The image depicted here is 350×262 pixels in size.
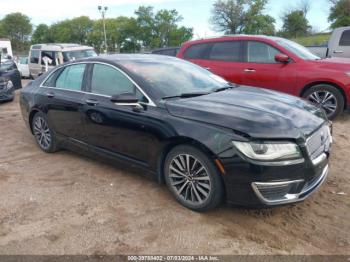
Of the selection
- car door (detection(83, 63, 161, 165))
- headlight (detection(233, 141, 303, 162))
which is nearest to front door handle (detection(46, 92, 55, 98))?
car door (detection(83, 63, 161, 165))

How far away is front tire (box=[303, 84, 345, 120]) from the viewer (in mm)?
6383

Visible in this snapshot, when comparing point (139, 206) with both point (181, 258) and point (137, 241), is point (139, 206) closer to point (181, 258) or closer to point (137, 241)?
point (137, 241)

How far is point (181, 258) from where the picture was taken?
2752mm

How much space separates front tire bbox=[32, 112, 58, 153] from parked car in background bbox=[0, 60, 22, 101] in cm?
515

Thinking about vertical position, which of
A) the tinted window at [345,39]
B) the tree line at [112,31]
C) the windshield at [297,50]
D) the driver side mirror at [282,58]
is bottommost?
the driver side mirror at [282,58]

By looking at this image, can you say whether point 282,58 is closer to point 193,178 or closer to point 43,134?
point 193,178

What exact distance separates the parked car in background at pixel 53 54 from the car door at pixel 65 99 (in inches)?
403

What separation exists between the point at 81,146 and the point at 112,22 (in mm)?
87952

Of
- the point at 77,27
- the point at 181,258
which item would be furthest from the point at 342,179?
the point at 77,27

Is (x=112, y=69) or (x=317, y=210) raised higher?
(x=112, y=69)

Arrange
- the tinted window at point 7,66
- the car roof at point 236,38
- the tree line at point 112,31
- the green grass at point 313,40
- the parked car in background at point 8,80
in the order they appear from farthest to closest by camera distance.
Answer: the tree line at point 112,31 → the green grass at point 313,40 → the tinted window at point 7,66 → the parked car in background at point 8,80 → the car roof at point 236,38

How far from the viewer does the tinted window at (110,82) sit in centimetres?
385

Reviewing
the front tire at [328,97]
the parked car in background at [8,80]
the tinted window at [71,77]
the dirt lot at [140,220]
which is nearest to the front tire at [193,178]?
the dirt lot at [140,220]

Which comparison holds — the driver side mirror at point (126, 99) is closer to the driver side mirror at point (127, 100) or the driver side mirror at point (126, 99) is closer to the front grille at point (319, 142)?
the driver side mirror at point (127, 100)
